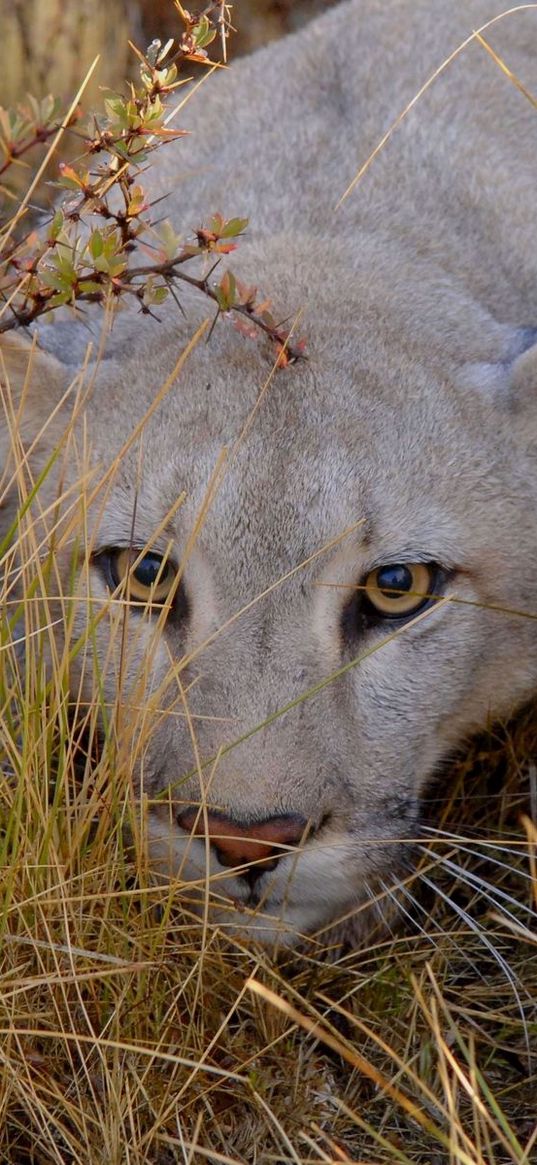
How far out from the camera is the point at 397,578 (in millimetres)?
3070

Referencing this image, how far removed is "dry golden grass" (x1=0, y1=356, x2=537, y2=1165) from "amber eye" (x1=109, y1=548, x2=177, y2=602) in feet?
0.38

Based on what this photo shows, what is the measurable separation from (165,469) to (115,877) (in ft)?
2.87

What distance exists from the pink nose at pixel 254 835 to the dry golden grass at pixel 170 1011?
0.17 m

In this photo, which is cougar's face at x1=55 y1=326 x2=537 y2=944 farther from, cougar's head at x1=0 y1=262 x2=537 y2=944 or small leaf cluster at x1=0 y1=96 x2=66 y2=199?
small leaf cluster at x1=0 y1=96 x2=66 y2=199

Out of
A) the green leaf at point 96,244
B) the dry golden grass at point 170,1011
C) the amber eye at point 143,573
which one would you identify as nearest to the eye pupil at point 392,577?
the amber eye at point 143,573

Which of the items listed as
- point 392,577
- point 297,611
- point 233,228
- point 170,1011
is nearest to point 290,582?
point 297,611

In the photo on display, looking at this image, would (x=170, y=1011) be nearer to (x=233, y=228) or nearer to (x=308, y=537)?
(x=308, y=537)

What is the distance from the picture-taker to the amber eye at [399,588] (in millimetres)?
3059

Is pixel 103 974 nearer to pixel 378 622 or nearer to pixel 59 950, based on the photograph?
pixel 59 950

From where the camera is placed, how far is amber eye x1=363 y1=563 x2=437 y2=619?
3.06 meters

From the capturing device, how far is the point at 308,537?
9.62 feet

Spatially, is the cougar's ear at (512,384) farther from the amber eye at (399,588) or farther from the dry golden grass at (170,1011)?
the dry golden grass at (170,1011)

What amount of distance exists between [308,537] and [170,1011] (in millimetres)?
998

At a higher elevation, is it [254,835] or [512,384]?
[512,384]
